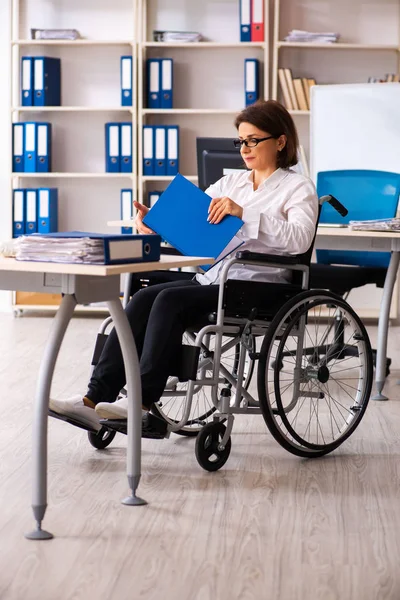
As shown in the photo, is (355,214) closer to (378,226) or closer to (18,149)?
(378,226)

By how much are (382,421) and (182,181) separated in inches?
48.3

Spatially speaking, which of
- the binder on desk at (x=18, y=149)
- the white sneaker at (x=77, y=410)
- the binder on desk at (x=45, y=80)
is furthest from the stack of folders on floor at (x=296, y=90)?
the white sneaker at (x=77, y=410)

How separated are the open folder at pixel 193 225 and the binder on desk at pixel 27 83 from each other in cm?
352

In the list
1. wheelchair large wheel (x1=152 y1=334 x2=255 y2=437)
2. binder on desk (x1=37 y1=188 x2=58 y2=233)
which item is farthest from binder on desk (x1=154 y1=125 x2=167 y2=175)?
wheelchair large wheel (x1=152 y1=334 x2=255 y2=437)

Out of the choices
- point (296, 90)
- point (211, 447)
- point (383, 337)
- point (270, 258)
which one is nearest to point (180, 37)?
point (296, 90)

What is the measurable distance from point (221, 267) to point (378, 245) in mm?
968

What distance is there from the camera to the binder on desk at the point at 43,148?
5707 mm

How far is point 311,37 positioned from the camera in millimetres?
5559

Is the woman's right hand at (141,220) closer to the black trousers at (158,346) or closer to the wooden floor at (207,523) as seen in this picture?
the black trousers at (158,346)

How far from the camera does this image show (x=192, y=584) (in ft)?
5.75

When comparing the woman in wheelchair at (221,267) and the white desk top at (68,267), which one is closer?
the white desk top at (68,267)

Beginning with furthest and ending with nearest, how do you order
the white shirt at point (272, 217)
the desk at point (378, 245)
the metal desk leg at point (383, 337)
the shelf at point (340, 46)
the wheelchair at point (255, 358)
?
the shelf at point (340, 46) → the metal desk leg at point (383, 337) → the desk at point (378, 245) → the white shirt at point (272, 217) → the wheelchair at point (255, 358)

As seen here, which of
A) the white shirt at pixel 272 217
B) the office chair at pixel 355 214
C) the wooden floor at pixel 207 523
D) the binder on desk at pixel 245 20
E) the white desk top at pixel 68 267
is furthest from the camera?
the binder on desk at pixel 245 20

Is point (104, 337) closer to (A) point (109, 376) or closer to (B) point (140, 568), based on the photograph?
(A) point (109, 376)
